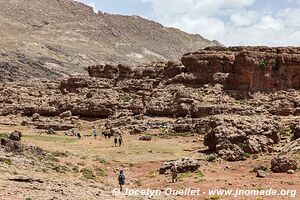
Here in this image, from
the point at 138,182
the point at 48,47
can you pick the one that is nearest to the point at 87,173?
the point at 138,182

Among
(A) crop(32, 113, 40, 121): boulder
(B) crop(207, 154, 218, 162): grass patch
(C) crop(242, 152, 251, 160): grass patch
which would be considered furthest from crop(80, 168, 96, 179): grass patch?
(A) crop(32, 113, 40, 121): boulder

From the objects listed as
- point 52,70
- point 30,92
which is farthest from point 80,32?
point 30,92

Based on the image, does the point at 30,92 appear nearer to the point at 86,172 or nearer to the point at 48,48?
the point at 86,172

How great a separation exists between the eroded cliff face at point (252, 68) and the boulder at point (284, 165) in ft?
93.8

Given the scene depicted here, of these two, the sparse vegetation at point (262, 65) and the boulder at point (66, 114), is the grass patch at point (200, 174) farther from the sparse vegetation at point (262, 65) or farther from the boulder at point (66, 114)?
the boulder at point (66, 114)

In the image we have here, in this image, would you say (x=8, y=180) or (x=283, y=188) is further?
(x=283, y=188)

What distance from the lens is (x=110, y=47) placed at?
190 m

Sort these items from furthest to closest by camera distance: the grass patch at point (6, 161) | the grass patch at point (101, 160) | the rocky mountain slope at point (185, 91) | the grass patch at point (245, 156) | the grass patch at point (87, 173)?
1. the rocky mountain slope at point (185, 91)
2. the grass patch at point (101, 160)
3. the grass patch at point (245, 156)
4. the grass patch at point (87, 173)
5. the grass patch at point (6, 161)

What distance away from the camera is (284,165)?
2667 cm

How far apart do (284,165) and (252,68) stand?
29406 millimetres

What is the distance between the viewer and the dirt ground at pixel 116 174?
2036 cm

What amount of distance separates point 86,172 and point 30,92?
3925 cm

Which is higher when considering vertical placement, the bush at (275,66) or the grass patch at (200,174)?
the bush at (275,66)

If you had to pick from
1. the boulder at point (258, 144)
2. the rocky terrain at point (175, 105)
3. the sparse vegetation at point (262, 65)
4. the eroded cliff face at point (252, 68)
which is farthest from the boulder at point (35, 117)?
the boulder at point (258, 144)
